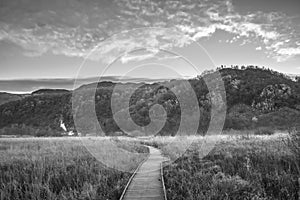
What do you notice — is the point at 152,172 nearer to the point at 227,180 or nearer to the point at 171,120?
the point at 227,180

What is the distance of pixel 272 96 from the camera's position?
77000 mm

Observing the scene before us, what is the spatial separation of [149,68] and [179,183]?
10.4 m

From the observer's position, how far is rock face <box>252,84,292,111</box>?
75.0 m

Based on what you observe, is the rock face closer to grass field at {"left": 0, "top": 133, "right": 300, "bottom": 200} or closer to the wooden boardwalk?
grass field at {"left": 0, "top": 133, "right": 300, "bottom": 200}

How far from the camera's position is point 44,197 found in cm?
772

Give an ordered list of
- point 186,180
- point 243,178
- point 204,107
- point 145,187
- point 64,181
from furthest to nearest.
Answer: point 204,107
point 64,181
point 243,178
point 186,180
point 145,187

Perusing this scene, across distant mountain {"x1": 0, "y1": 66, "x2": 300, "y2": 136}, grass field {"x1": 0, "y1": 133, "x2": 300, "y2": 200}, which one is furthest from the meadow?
distant mountain {"x1": 0, "y1": 66, "x2": 300, "y2": 136}

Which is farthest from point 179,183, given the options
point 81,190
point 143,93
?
point 143,93

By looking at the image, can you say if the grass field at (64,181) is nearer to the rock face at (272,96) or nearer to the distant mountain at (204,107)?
the distant mountain at (204,107)

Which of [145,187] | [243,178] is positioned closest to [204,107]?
[243,178]

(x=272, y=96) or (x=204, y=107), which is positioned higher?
(x=272, y=96)

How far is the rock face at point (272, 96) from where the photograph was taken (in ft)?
246

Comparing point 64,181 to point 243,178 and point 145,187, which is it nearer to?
point 145,187

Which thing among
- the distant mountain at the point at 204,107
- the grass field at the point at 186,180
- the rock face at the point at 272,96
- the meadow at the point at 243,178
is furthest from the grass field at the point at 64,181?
the rock face at the point at 272,96
